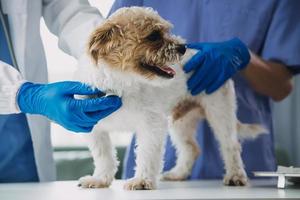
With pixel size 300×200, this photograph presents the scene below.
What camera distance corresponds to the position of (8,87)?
1299 mm

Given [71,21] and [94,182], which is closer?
[94,182]

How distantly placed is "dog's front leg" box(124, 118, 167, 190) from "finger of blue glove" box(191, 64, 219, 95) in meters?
0.22

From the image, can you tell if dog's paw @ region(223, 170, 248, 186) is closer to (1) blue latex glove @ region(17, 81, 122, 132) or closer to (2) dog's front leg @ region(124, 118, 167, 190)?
(2) dog's front leg @ region(124, 118, 167, 190)

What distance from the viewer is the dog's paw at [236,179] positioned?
4.59ft

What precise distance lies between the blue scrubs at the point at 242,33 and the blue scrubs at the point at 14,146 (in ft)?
1.48

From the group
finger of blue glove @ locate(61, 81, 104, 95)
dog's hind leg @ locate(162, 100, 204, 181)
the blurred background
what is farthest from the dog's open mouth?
the blurred background

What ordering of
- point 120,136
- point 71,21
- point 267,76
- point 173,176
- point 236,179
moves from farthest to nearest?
point 120,136 → point 267,76 → point 173,176 → point 71,21 → point 236,179

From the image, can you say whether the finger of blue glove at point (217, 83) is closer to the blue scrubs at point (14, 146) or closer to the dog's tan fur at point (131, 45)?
the dog's tan fur at point (131, 45)

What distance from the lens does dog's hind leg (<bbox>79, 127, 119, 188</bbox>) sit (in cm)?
131

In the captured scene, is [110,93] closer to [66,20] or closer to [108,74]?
[108,74]

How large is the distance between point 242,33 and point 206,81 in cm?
47

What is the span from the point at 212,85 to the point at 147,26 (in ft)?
1.15

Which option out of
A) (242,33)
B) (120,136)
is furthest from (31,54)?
(120,136)

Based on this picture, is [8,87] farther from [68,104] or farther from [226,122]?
[226,122]
